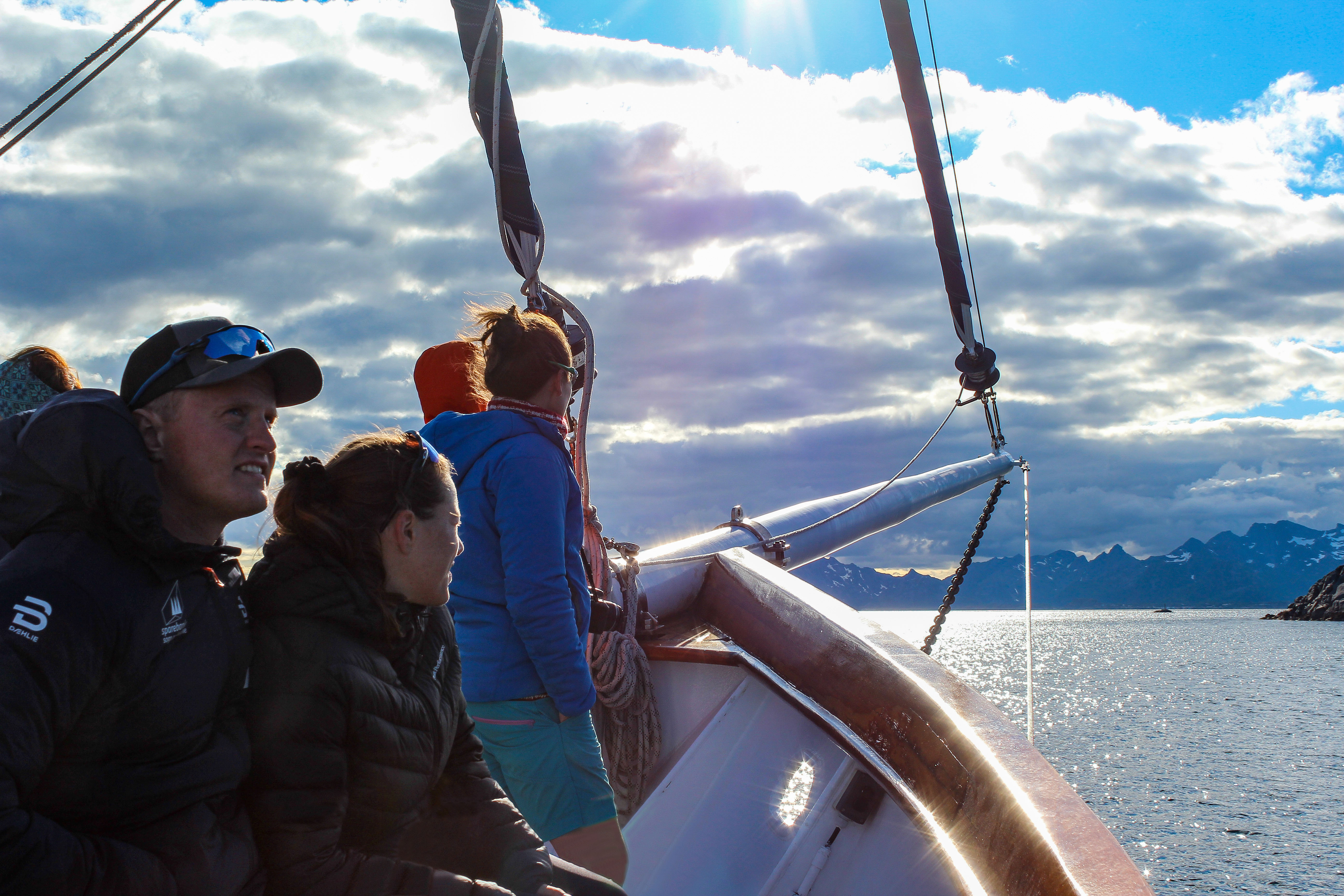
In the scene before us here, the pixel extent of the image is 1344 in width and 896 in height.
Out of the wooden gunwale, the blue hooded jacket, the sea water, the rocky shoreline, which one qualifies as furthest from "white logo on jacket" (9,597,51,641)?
the rocky shoreline

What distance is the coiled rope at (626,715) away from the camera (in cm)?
330

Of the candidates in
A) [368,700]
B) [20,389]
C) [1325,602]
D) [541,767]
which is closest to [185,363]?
[368,700]

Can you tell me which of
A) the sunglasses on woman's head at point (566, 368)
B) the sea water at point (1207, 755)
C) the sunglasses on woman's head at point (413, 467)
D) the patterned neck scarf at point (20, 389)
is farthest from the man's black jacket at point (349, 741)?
the sea water at point (1207, 755)

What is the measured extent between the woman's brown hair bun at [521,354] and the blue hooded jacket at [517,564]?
0.27ft

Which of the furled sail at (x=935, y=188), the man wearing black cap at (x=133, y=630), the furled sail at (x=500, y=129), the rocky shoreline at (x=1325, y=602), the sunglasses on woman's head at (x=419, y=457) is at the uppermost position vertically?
the furled sail at (x=935, y=188)

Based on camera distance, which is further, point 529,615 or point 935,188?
point 935,188

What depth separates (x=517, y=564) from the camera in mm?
1983

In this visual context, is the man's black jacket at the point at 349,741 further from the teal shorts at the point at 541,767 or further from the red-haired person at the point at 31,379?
the red-haired person at the point at 31,379

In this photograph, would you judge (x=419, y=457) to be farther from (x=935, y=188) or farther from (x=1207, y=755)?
(x=1207, y=755)

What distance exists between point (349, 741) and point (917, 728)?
6.52 ft

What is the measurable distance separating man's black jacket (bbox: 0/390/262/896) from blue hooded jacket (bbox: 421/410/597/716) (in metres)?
0.81

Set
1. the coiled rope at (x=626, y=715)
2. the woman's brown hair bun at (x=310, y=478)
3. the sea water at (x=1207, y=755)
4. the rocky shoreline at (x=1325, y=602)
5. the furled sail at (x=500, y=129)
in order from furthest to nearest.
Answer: the rocky shoreline at (x=1325, y=602), the sea water at (x=1207, y=755), the coiled rope at (x=626, y=715), the furled sail at (x=500, y=129), the woman's brown hair bun at (x=310, y=478)

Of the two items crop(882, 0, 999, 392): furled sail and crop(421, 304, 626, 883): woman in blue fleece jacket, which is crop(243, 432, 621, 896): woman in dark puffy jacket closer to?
crop(421, 304, 626, 883): woman in blue fleece jacket

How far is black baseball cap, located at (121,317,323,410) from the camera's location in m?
1.26
